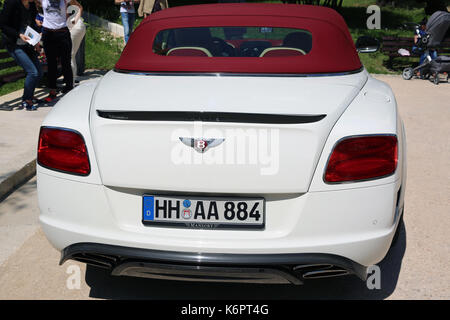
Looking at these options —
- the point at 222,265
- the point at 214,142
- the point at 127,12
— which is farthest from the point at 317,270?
the point at 127,12

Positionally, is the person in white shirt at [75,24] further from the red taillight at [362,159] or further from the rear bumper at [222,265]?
the red taillight at [362,159]

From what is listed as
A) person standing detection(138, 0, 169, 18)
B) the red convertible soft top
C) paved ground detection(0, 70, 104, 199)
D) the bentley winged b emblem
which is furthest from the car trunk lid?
person standing detection(138, 0, 169, 18)

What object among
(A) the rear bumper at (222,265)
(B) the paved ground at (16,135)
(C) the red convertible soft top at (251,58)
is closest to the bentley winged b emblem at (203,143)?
(A) the rear bumper at (222,265)

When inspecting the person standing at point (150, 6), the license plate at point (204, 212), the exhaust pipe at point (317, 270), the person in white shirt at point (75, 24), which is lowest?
the person standing at point (150, 6)

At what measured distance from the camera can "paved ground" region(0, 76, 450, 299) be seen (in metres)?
3.57

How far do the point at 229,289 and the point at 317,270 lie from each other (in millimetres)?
834

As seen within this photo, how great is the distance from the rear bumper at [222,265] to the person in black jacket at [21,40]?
246 inches

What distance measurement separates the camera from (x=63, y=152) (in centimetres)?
310

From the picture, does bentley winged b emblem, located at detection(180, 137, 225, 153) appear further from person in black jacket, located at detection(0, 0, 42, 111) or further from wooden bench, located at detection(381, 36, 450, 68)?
wooden bench, located at detection(381, 36, 450, 68)

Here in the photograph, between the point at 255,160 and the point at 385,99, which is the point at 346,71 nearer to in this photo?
the point at 385,99

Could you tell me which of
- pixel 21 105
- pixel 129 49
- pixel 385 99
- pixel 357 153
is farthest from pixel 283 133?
pixel 21 105

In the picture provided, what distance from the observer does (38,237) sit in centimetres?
444

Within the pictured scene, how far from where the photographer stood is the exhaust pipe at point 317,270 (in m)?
2.92
